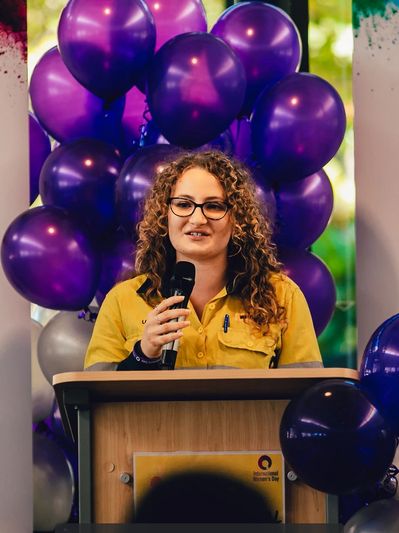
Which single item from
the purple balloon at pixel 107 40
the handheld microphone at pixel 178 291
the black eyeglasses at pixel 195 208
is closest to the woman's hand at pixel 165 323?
the handheld microphone at pixel 178 291

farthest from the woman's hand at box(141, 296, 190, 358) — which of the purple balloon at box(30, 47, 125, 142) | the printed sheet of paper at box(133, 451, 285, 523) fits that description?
the purple balloon at box(30, 47, 125, 142)

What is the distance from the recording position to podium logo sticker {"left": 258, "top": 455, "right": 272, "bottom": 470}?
2.37 metres

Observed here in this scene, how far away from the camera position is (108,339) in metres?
2.80

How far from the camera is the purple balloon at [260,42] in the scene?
3439 millimetres

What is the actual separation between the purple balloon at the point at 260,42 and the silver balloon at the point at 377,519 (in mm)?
1561

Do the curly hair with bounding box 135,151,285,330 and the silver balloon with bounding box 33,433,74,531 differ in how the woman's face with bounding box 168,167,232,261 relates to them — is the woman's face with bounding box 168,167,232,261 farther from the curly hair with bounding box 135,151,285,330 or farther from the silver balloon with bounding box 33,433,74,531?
the silver balloon with bounding box 33,433,74,531

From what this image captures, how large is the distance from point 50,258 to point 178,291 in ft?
3.12

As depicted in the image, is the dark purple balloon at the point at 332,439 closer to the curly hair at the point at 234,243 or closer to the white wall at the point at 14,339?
the curly hair at the point at 234,243

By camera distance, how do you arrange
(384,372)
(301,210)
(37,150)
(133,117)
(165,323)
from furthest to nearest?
1. (37,150)
2. (133,117)
3. (301,210)
4. (384,372)
5. (165,323)

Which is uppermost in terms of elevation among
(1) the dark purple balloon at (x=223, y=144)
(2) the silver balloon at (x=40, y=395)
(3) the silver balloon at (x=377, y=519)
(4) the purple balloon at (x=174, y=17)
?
(4) the purple balloon at (x=174, y=17)

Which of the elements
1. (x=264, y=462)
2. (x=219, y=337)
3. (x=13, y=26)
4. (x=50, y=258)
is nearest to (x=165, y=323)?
(x=264, y=462)

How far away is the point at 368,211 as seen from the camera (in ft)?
13.2

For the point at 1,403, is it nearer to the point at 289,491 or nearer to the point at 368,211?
the point at 368,211

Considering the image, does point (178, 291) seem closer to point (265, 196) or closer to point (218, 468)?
point (218, 468)
